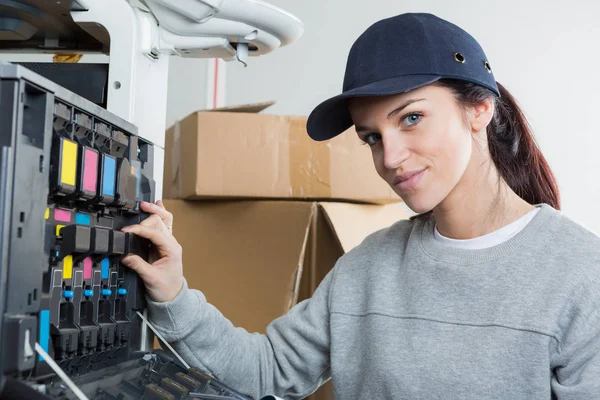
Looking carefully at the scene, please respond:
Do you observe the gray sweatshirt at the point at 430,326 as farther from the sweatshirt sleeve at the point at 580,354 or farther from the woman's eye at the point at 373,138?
the woman's eye at the point at 373,138

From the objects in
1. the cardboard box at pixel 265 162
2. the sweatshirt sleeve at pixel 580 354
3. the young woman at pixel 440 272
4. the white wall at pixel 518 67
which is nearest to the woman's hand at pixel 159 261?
the young woman at pixel 440 272

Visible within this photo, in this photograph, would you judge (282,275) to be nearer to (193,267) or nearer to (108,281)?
(193,267)

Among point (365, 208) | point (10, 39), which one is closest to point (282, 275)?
point (365, 208)

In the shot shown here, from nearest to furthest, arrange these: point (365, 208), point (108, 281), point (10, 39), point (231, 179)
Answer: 1. point (108, 281)
2. point (10, 39)
3. point (231, 179)
4. point (365, 208)

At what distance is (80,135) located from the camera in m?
0.72

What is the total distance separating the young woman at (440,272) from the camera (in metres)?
0.87

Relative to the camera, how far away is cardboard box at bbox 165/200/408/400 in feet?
5.39

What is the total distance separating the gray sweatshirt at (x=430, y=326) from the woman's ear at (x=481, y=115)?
153mm

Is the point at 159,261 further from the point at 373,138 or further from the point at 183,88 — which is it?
the point at 183,88

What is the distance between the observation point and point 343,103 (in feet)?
3.33

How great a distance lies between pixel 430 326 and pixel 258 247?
77 cm

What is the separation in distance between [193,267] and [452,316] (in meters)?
0.90

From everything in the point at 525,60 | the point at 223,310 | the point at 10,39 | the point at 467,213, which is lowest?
the point at 223,310

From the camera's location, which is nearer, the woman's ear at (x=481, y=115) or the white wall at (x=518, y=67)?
the woman's ear at (x=481, y=115)
